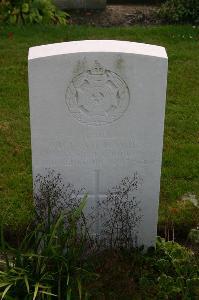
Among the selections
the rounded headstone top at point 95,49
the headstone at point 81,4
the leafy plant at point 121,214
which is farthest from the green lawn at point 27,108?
the rounded headstone top at point 95,49

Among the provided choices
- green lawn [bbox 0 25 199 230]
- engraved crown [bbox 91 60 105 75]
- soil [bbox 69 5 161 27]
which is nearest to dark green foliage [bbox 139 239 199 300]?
green lawn [bbox 0 25 199 230]

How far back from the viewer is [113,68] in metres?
4.05

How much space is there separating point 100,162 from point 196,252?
0.91 m

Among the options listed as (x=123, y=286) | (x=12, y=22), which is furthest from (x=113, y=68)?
(x=12, y=22)

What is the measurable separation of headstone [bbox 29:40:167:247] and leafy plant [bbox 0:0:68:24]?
531cm

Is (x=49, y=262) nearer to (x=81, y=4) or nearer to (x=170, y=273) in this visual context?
(x=170, y=273)

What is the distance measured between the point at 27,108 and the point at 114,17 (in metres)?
3.70

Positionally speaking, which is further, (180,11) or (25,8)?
(180,11)

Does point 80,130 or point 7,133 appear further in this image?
point 7,133

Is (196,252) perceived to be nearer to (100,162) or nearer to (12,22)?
(100,162)

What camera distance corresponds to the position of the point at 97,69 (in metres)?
4.06

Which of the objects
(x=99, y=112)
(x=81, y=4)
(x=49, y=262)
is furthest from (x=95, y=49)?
(x=81, y=4)

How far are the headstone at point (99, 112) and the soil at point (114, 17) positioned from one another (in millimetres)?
5664

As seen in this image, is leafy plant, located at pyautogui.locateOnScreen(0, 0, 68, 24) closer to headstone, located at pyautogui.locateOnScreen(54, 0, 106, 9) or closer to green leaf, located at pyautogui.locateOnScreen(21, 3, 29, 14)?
green leaf, located at pyautogui.locateOnScreen(21, 3, 29, 14)
